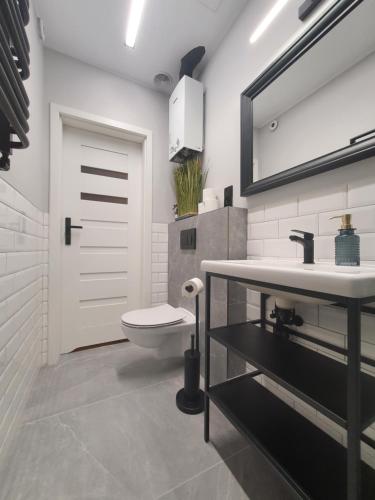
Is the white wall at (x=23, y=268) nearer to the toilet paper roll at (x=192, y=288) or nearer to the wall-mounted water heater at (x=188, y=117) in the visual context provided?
the toilet paper roll at (x=192, y=288)

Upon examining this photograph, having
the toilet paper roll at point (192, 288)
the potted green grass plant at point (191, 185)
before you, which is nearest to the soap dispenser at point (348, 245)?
the toilet paper roll at point (192, 288)

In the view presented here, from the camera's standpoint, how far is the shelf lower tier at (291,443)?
0.60 meters

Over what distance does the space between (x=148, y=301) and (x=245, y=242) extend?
42.8 inches

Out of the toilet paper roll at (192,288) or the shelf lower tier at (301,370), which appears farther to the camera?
the toilet paper roll at (192,288)

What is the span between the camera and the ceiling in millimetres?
1318

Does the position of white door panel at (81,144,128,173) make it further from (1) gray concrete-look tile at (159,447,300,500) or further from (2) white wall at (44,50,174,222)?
(1) gray concrete-look tile at (159,447,300,500)

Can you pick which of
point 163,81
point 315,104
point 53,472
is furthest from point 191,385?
point 163,81

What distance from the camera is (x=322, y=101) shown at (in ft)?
2.97

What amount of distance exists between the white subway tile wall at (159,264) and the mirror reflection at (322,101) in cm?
107

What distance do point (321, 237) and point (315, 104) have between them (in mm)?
597

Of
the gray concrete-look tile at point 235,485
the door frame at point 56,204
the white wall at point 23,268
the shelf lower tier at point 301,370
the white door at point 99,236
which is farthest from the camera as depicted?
the white door at point 99,236

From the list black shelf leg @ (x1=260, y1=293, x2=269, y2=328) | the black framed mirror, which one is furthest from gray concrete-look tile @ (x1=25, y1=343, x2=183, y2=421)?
the black framed mirror

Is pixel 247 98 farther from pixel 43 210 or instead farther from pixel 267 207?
pixel 43 210

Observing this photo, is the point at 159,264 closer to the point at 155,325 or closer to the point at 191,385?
the point at 155,325
